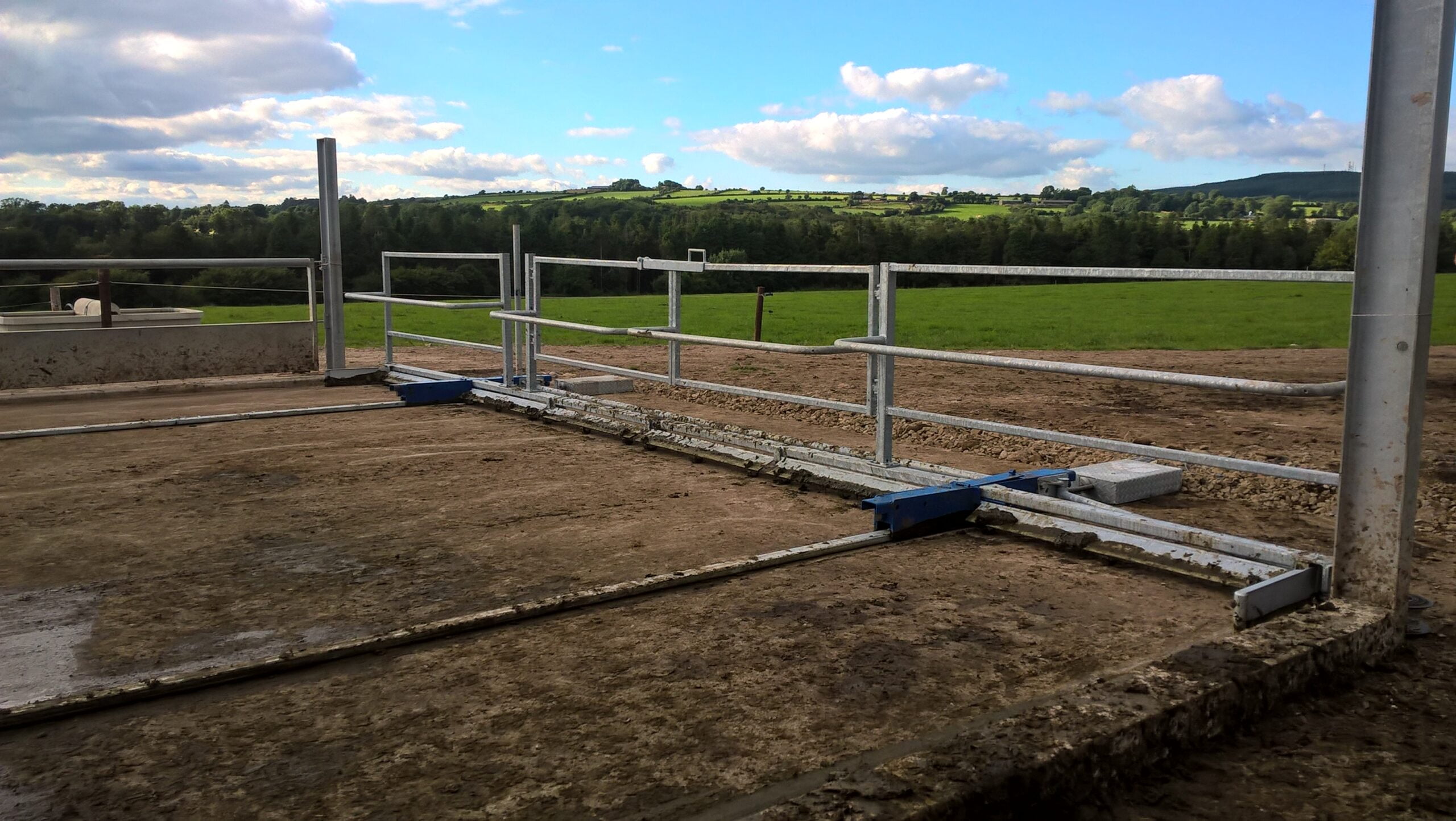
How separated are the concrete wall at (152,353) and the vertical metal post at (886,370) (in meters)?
6.75

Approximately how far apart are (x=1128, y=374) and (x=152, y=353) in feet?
29.9

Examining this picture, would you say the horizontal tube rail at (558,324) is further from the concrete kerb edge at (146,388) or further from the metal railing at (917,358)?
the concrete kerb edge at (146,388)

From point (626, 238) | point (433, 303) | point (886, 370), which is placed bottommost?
point (886, 370)

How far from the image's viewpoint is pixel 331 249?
33.8 feet

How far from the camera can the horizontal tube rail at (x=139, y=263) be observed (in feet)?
29.0

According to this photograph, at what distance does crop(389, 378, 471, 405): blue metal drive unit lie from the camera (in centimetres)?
849

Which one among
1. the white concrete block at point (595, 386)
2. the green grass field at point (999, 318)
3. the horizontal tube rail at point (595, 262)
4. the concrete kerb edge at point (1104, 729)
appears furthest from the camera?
the green grass field at point (999, 318)

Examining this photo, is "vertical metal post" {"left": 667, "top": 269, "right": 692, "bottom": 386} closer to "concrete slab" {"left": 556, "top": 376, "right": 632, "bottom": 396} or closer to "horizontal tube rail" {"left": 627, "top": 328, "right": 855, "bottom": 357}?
"horizontal tube rail" {"left": 627, "top": 328, "right": 855, "bottom": 357}

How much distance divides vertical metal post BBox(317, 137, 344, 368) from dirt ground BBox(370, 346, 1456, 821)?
3093 mm

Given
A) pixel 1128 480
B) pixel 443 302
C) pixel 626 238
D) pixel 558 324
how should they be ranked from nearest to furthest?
pixel 1128 480 < pixel 558 324 < pixel 443 302 < pixel 626 238

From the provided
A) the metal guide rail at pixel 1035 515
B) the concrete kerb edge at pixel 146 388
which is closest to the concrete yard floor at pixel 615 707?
the metal guide rail at pixel 1035 515

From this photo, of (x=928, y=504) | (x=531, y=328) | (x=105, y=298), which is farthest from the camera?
(x=105, y=298)

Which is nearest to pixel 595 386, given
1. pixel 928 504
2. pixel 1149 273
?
pixel 928 504

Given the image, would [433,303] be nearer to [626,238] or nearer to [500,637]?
[500,637]
